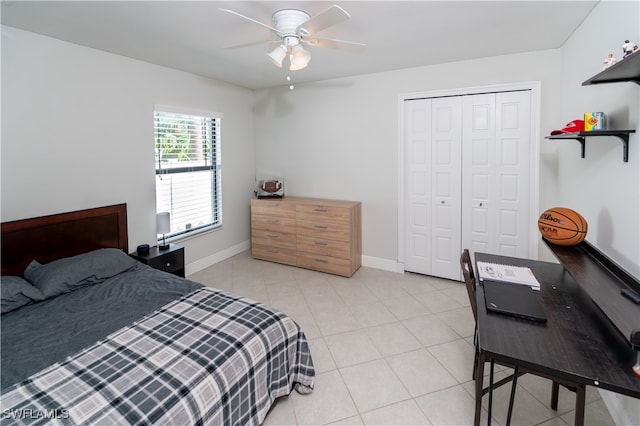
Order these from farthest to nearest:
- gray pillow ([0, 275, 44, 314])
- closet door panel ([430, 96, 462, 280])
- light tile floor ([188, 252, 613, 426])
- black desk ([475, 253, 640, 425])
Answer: closet door panel ([430, 96, 462, 280]) < gray pillow ([0, 275, 44, 314]) < light tile floor ([188, 252, 613, 426]) < black desk ([475, 253, 640, 425])

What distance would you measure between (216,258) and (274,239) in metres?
0.86

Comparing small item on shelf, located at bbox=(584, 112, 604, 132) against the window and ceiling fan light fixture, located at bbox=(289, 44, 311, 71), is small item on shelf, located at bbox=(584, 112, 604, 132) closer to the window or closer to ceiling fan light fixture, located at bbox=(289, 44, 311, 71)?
ceiling fan light fixture, located at bbox=(289, 44, 311, 71)

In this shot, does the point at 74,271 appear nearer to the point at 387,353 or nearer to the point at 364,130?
the point at 387,353

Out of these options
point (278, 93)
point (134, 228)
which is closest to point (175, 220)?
point (134, 228)

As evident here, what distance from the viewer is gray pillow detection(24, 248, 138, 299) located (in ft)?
7.44

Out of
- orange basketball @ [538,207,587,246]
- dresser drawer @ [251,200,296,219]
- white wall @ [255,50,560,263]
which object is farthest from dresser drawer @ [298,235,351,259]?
orange basketball @ [538,207,587,246]

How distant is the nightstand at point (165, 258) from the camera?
124 inches

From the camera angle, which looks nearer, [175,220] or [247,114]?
[175,220]

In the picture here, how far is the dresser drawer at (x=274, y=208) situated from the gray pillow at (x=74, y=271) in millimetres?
1956

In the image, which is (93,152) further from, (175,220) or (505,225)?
(505,225)

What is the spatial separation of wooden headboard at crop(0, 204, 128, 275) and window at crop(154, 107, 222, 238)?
62 centimetres

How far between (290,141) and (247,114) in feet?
2.70

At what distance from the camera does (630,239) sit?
167 centimetres

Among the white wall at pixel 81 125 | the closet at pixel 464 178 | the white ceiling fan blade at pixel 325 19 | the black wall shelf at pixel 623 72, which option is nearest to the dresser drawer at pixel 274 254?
the white wall at pixel 81 125
